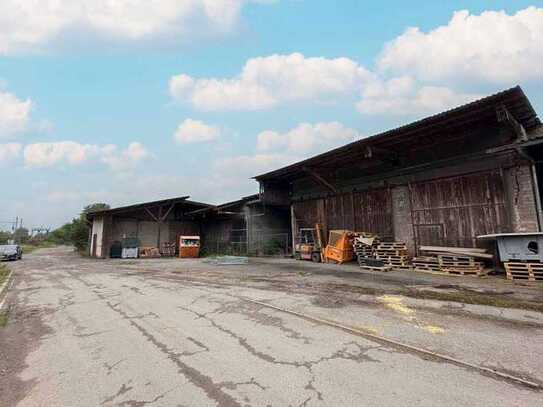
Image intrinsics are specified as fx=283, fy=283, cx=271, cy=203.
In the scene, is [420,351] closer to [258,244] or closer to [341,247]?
[341,247]

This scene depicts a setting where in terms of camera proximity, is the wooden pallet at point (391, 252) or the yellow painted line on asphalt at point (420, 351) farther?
the wooden pallet at point (391, 252)

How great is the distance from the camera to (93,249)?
25.9 meters

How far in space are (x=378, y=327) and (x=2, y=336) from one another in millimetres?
6508

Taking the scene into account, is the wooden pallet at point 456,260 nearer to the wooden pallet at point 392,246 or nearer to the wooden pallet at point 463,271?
the wooden pallet at point 463,271

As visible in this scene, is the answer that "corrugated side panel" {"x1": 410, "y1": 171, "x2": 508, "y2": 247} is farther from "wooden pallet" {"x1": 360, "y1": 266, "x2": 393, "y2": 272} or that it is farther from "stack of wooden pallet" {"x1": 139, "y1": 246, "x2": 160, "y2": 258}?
"stack of wooden pallet" {"x1": 139, "y1": 246, "x2": 160, "y2": 258}

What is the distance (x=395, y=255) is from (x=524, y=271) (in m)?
4.35

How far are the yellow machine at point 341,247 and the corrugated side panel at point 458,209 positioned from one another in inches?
123

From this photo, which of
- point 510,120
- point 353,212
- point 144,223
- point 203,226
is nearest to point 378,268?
point 353,212

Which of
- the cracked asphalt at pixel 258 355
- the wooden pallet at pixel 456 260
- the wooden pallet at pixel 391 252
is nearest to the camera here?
the cracked asphalt at pixel 258 355

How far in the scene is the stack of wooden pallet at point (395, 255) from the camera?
478 inches

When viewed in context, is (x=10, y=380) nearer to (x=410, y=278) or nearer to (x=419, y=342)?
(x=419, y=342)

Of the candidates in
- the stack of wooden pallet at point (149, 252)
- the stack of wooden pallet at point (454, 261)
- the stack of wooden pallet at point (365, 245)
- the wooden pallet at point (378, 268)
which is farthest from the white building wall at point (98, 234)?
the stack of wooden pallet at point (454, 261)

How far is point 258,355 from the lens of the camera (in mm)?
3682

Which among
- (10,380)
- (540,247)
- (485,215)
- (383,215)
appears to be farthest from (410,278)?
(10,380)
